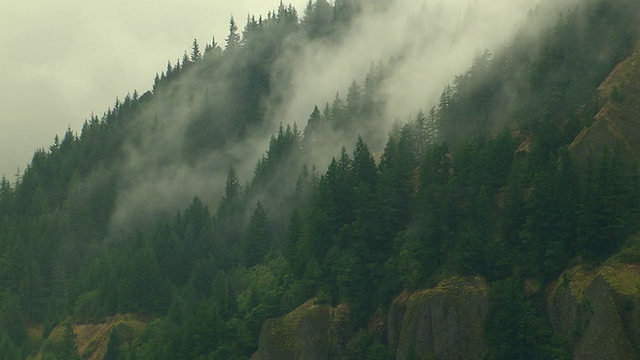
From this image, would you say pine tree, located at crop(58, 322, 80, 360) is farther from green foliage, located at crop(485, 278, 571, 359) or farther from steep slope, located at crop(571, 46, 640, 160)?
steep slope, located at crop(571, 46, 640, 160)

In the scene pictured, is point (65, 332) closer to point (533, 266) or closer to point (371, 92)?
point (371, 92)

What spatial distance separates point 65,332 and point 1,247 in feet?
165

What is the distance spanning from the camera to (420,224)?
107 metres

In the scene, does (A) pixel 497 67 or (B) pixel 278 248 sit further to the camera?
(B) pixel 278 248

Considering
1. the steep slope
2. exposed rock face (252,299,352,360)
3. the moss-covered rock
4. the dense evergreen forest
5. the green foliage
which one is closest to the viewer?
the green foliage

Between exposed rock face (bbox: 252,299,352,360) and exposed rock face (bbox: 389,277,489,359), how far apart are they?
25.0 ft

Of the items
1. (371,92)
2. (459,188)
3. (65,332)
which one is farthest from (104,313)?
(459,188)

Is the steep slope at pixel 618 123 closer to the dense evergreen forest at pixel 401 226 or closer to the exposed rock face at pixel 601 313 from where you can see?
the dense evergreen forest at pixel 401 226

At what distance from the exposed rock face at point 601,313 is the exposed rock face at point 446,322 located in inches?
299

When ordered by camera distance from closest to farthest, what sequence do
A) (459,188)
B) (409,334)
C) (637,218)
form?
1. (637,218)
2. (409,334)
3. (459,188)

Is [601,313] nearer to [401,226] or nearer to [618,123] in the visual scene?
[618,123]

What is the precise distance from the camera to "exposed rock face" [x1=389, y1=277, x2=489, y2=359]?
91.9 metres

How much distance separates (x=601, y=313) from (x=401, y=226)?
34.3 metres

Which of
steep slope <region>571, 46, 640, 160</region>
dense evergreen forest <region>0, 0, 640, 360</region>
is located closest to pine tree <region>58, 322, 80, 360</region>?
dense evergreen forest <region>0, 0, 640, 360</region>
